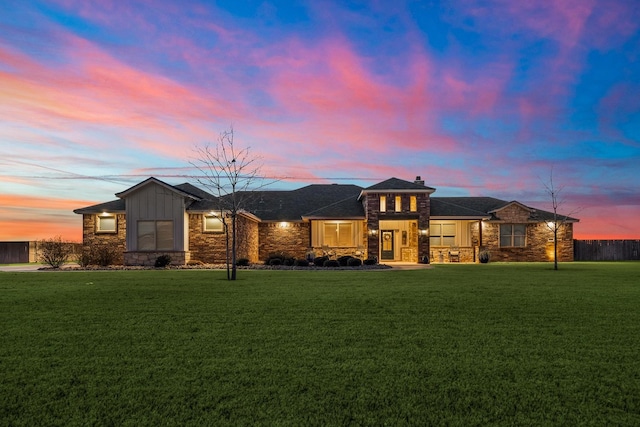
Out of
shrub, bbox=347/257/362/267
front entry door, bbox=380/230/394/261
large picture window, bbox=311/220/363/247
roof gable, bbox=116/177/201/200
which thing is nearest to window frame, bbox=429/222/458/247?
front entry door, bbox=380/230/394/261

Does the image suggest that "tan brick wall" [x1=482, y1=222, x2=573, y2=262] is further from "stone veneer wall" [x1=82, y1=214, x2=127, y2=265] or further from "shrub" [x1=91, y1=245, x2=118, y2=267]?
"shrub" [x1=91, y1=245, x2=118, y2=267]

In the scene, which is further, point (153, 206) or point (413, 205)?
point (413, 205)

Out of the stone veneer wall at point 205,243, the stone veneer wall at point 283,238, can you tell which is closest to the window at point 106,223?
the stone veneer wall at point 205,243

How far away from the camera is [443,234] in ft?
97.6

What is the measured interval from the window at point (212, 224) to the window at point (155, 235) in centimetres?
196

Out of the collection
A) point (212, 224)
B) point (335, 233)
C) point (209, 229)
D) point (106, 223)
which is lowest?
point (335, 233)

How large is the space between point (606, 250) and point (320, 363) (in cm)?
3625

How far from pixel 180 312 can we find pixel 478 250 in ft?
83.5

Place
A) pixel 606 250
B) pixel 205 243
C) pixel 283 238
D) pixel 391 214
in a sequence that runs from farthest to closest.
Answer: pixel 606 250
pixel 283 238
pixel 391 214
pixel 205 243

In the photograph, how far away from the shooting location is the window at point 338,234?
1149 inches

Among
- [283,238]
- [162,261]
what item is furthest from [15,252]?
[283,238]

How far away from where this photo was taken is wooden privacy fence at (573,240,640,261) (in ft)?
107

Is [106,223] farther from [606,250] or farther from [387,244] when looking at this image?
[606,250]

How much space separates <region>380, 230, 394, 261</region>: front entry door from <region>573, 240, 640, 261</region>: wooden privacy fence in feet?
47.6
